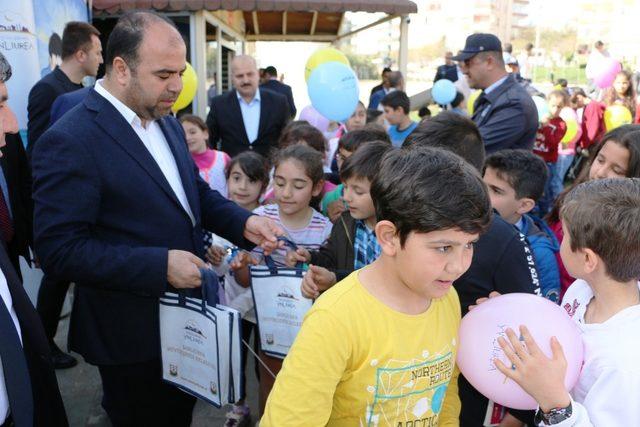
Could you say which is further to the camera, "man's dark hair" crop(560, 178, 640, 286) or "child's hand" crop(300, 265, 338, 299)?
"child's hand" crop(300, 265, 338, 299)

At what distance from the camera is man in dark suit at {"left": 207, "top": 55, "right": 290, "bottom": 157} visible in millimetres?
5426

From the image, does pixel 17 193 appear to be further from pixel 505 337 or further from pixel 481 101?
pixel 481 101

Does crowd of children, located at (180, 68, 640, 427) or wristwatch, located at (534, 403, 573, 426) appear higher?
crowd of children, located at (180, 68, 640, 427)

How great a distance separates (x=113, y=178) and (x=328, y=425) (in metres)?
1.08

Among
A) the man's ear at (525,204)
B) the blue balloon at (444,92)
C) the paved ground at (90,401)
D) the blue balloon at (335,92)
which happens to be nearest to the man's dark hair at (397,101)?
the blue balloon at (335,92)

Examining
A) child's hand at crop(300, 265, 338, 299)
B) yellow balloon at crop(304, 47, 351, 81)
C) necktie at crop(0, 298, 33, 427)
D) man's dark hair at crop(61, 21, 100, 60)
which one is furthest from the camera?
yellow balloon at crop(304, 47, 351, 81)

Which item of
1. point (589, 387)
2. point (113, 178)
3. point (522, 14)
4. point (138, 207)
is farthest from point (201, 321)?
point (522, 14)

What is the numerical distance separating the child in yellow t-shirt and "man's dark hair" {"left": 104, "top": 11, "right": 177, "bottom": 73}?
42.3 inches

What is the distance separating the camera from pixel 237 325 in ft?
6.45

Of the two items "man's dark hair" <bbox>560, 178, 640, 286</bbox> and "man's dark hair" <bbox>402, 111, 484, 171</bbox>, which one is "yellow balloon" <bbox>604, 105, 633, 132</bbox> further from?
"man's dark hair" <bbox>560, 178, 640, 286</bbox>

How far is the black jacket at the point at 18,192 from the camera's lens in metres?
3.31

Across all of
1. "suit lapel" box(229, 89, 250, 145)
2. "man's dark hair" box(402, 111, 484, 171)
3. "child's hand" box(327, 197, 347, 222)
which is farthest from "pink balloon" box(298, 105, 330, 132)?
"man's dark hair" box(402, 111, 484, 171)

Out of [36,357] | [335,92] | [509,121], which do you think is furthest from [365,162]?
[335,92]

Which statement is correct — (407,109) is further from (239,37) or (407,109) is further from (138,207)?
(239,37)
